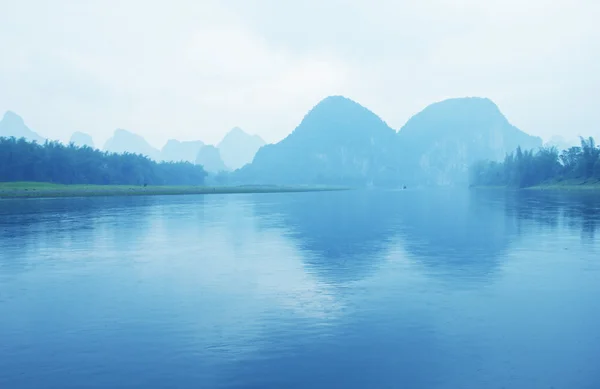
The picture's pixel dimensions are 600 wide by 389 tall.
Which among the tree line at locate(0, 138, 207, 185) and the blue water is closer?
the blue water

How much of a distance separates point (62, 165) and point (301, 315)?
538ft

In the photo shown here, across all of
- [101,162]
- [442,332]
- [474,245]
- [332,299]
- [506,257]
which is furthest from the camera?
[101,162]

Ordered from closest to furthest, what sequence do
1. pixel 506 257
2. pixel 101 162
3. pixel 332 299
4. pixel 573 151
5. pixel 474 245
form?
pixel 332 299 → pixel 506 257 → pixel 474 245 → pixel 101 162 → pixel 573 151

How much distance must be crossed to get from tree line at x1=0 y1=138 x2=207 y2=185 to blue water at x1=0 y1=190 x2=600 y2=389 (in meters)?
131

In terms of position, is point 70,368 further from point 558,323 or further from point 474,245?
point 474,245

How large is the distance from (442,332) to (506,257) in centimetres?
1694

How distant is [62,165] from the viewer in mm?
158125

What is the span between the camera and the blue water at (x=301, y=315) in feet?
39.9

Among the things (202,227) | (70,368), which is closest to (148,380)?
(70,368)

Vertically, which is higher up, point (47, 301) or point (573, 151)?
point (573, 151)

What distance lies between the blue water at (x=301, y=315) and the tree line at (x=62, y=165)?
431 feet

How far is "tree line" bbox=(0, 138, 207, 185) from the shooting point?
5753 inches

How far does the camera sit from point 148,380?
11.8 meters

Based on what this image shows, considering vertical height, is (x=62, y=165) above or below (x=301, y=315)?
above
